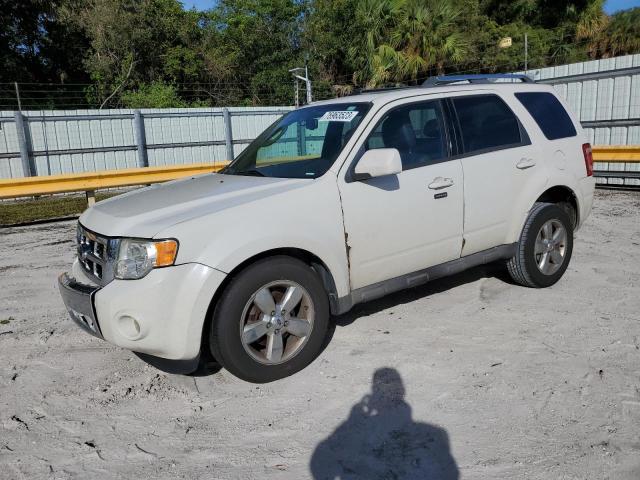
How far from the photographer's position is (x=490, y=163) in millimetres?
4578

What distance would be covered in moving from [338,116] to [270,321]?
169 cm

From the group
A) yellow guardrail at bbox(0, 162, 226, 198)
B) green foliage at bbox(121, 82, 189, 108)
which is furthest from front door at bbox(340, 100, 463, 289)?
green foliage at bbox(121, 82, 189, 108)

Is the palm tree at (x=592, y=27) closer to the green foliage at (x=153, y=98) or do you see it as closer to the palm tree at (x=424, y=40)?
the palm tree at (x=424, y=40)

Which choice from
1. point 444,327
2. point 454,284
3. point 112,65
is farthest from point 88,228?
point 112,65

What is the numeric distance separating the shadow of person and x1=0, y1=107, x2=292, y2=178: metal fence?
1430 centimetres

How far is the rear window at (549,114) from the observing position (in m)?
5.06

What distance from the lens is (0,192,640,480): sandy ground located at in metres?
2.81

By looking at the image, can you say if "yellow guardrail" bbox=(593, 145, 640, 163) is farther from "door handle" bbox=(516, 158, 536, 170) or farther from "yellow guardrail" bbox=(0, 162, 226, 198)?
"yellow guardrail" bbox=(0, 162, 226, 198)

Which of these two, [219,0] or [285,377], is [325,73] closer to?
[219,0]

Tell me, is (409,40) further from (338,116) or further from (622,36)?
(338,116)

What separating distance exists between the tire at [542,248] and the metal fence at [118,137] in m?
13.6

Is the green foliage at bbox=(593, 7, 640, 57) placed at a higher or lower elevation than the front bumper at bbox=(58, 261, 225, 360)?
higher

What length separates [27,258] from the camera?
7.25 metres

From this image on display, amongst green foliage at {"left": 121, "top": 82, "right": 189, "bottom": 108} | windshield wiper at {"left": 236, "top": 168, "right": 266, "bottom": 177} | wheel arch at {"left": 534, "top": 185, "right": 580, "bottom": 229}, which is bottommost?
wheel arch at {"left": 534, "top": 185, "right": 580, "bottom": 229}
